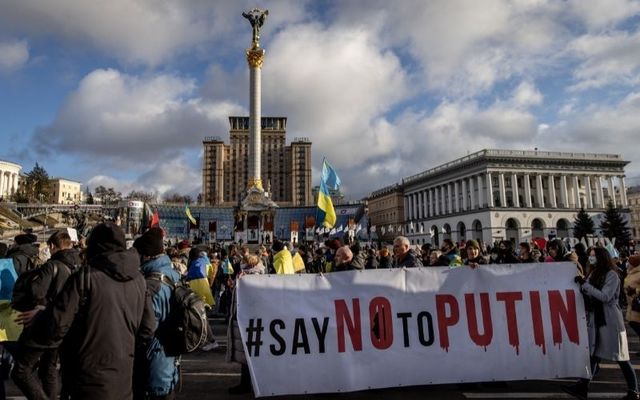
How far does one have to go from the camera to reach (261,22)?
70.9m

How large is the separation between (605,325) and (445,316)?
218 cm

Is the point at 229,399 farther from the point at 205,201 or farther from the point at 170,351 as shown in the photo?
the point at 205,201

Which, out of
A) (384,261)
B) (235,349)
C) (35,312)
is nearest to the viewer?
(35,312)

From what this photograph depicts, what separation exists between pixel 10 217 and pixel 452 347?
76.0 m

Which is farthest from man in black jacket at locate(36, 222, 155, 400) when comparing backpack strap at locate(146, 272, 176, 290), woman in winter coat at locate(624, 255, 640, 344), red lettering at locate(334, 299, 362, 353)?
woman in winter coat at locate(624, 255, 640, 344)

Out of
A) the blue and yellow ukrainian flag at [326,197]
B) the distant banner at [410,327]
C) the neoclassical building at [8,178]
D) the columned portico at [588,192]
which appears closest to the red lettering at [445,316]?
the distant banner at [410,327]

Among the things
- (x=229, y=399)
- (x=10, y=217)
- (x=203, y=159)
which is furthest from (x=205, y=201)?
(x=229, y=399)

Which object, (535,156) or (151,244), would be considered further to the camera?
(535,156)

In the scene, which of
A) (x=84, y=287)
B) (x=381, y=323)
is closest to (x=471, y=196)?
(x=381, y=323)

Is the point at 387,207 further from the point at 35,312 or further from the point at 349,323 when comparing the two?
the point at 35,312

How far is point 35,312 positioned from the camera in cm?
419

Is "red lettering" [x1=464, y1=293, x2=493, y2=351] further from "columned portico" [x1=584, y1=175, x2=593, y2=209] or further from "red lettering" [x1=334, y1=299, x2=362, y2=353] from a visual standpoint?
"columned portico" [x1=584, y1=175, x2=593, y2=209]

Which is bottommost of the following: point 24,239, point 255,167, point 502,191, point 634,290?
point 634,290

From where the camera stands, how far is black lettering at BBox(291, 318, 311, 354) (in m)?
5.73
